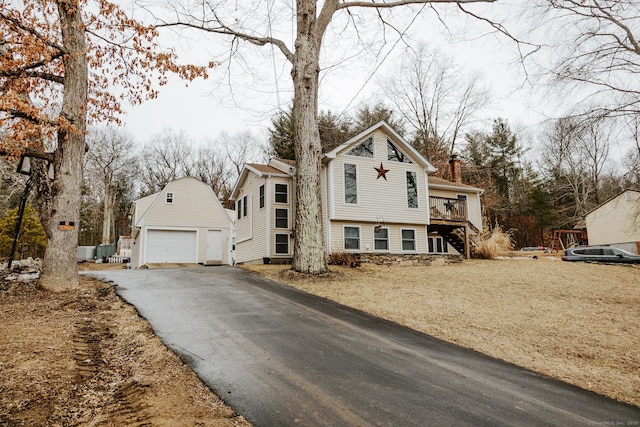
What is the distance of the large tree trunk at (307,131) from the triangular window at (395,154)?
787cm

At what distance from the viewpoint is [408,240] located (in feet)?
61.6

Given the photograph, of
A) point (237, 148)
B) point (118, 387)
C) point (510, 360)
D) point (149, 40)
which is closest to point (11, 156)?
point (149, 40)

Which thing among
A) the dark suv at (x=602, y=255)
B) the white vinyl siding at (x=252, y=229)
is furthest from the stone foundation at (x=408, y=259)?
the dark suv at (x=602, y=255)

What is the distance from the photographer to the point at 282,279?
10.6m

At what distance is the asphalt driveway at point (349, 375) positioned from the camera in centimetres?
342

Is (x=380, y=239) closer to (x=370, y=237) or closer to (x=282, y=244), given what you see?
(x=370, y=237)

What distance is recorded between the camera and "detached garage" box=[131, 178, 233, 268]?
2191 centimetres

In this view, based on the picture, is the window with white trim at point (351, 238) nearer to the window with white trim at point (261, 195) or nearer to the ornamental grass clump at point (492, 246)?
the window with white trim at point (261, 195)

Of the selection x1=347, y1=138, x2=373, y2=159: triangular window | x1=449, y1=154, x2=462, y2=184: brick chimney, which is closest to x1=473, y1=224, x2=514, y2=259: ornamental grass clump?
x1=449, y1=154, x2=462, y2=184: brick chimney

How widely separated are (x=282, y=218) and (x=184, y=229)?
8.31 m

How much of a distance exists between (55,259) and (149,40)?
547 cm

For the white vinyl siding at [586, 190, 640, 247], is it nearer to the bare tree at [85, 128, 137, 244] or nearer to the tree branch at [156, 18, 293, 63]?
the tree branch at [156, 18, 293, 63]

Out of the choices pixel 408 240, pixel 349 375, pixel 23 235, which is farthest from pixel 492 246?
pixel 23 235

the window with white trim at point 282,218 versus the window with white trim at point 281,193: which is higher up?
the window with white trim at point 281,193
